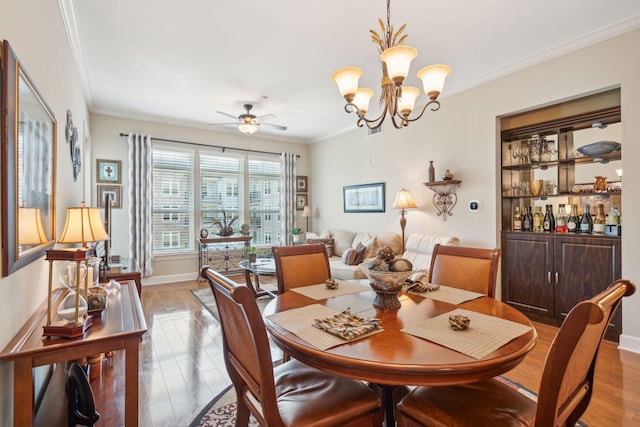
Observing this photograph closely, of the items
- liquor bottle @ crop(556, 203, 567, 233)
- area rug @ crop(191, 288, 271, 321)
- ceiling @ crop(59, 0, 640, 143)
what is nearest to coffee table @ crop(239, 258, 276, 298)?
area rug @ crop(191, 288, 271, 321)

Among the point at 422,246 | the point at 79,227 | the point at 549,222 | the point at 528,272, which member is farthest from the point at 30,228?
the point at 549,222

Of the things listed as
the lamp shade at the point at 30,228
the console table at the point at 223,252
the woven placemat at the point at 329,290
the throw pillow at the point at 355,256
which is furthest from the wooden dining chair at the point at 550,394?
the console table at the point at 223,252

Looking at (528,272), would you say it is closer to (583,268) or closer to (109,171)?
(583,268)

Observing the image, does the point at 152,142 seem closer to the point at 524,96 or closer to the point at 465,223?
the point at 465,223

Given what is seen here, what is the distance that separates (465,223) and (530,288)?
3.25 ft

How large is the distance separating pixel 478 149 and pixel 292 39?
8.25 feet

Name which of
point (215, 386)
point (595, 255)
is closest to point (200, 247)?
point (215, 386)

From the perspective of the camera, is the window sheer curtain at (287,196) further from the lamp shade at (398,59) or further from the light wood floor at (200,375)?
the lamp shade at (398,59)

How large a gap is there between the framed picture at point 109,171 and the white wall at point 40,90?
230cm

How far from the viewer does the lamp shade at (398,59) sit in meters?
1.76

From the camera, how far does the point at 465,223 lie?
392 cm

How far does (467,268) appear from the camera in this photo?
2090 millimetres

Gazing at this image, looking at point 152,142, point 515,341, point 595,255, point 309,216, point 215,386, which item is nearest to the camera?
point 515,341

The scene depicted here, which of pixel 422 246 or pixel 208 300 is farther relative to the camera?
pixel 208 300
